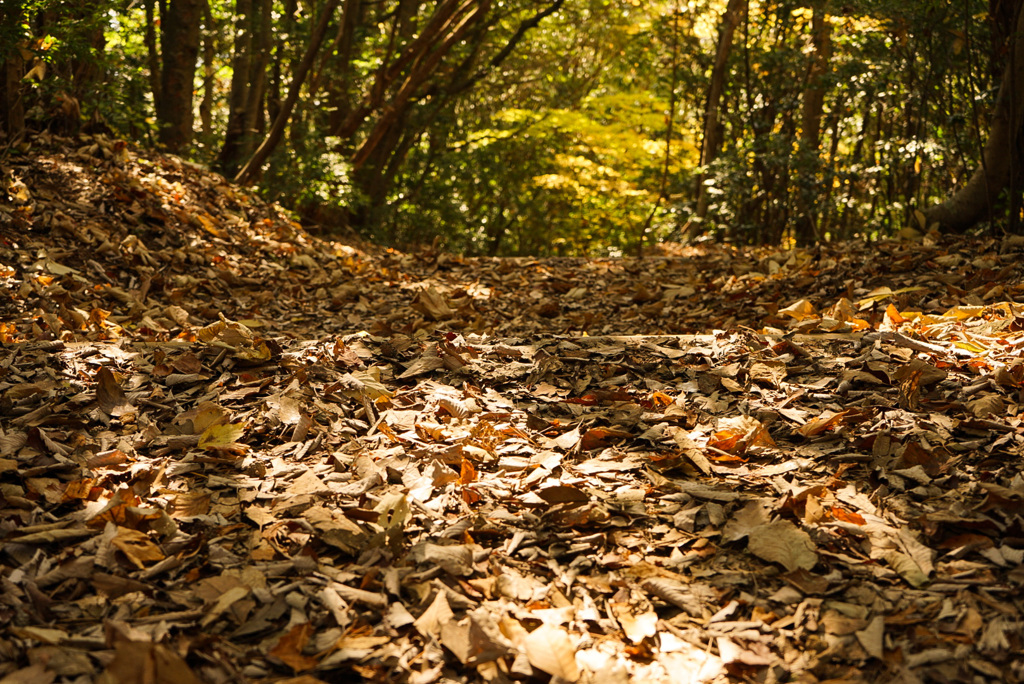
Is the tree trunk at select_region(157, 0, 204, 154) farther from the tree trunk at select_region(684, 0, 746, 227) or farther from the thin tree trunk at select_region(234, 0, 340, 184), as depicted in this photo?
the tree trunk at select_region(684, 0, 746, 227)

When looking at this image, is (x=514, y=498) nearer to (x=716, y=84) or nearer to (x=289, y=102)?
(x=289, y=102)

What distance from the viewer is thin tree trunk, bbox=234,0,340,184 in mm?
7258

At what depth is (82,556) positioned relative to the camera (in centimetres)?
190

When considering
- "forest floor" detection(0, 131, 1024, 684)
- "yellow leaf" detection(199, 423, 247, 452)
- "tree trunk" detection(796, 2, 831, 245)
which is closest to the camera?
"forest floor" detection(0, 131, 1024, 684)

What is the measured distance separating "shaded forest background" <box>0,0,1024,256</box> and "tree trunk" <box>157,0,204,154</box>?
19 mm

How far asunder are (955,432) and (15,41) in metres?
5.19

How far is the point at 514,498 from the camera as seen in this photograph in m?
2.28

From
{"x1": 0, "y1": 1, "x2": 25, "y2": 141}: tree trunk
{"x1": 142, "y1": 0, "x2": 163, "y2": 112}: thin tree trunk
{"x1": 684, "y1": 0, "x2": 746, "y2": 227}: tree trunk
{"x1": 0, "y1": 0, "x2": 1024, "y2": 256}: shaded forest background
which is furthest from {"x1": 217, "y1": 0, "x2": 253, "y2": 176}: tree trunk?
{"x1": 684, "y1": 0, "x2": 746, "y2": 227}: tree trunk

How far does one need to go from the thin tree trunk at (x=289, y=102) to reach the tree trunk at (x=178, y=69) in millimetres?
691

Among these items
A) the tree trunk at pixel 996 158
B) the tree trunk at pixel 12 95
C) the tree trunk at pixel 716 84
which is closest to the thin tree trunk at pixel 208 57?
the tree trunk at pixel 12 95

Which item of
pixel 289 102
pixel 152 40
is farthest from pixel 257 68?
pixel 152 40

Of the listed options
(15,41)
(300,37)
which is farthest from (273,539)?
(300,37)

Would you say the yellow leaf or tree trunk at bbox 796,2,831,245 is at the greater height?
tree trunk at bbox 796,2,831,245

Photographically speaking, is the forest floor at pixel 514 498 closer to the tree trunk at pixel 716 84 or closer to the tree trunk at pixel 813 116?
the tree trunk at pixel 813 116
